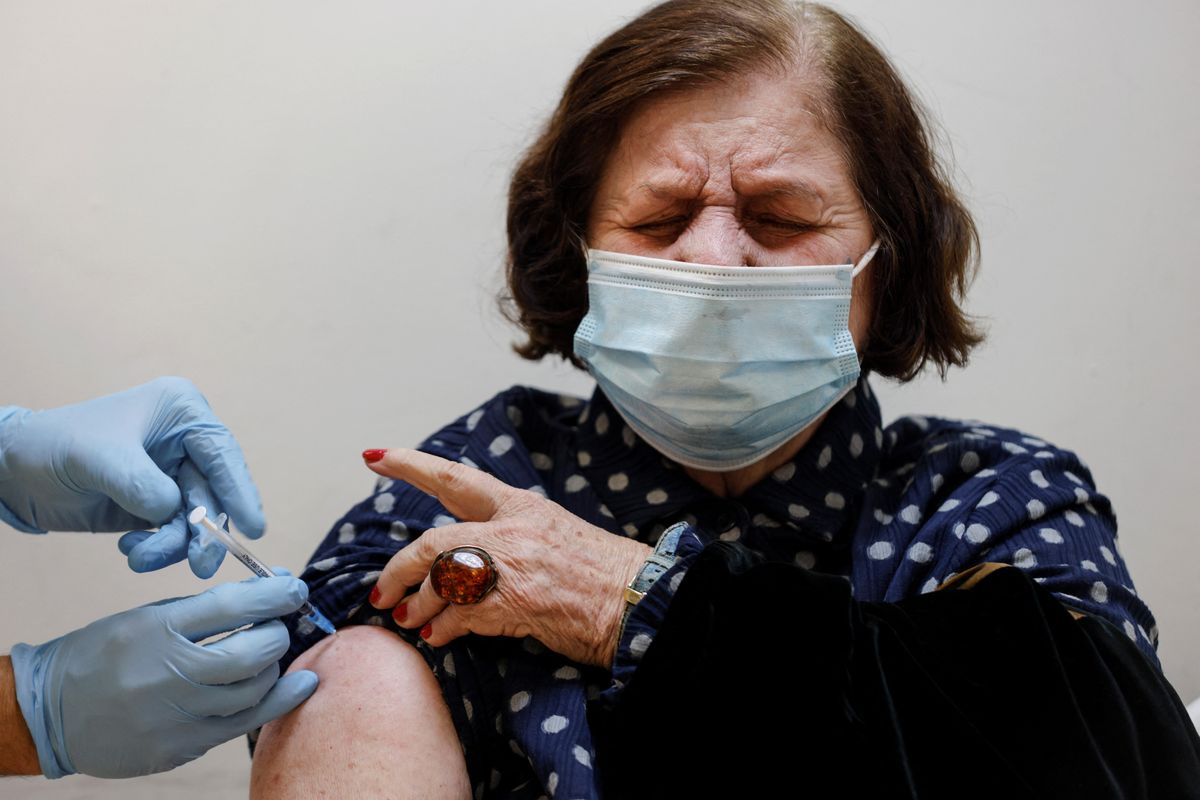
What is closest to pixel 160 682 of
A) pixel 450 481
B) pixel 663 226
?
pixel 450 481

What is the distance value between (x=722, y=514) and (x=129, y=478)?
0.82 m

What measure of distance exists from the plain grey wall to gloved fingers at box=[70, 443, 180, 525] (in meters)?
A: 0.82

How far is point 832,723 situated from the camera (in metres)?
1.17

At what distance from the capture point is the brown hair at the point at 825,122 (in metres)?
1.59

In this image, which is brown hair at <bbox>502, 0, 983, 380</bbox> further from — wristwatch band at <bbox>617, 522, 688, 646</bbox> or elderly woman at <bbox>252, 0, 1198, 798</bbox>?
wristwatch band at <bbox>617, 522, 688, 646</bbox>

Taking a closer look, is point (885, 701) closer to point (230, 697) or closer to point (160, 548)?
point (230, 697)

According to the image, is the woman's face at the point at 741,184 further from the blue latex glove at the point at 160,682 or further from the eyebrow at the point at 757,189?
the blue latex glove at the point at 160,682

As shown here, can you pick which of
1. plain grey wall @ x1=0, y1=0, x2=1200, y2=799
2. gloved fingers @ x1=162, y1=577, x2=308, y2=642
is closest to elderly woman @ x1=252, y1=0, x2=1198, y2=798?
gloved fingers @ x1=162, y1=577, x2=308, y2=642

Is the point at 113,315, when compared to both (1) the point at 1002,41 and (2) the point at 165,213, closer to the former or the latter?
(2) the point at 165,213

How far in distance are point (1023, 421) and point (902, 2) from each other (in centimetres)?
94

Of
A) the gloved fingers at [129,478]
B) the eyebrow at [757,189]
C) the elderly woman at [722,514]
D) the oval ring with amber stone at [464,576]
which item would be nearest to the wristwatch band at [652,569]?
the elderly woman at [722,514]

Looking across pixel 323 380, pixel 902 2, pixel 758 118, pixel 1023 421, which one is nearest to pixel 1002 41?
pixel 902 2

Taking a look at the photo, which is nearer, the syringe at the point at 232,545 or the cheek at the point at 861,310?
the syringe at the point at 232,545

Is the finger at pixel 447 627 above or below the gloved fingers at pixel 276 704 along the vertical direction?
above
